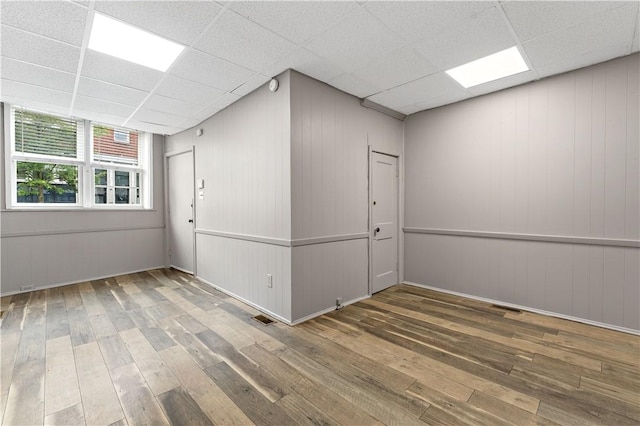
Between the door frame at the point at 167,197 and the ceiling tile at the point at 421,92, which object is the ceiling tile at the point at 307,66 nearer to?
the ceiling tile at the point at 421,92

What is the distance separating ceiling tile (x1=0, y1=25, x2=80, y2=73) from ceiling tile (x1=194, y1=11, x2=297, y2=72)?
1203 mm

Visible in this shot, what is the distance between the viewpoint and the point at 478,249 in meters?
3.71

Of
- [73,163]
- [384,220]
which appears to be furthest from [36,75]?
[384,220]

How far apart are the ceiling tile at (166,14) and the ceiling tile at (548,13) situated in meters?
2.18

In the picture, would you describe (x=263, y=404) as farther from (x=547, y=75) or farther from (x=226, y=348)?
(x=547, y=75)

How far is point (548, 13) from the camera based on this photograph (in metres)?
2.09

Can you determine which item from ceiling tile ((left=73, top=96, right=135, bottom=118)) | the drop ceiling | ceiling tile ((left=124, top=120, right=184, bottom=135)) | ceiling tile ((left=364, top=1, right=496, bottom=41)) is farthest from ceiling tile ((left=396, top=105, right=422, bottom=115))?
ceiling tile ((left=73, top=96, right=135, bottom=118))

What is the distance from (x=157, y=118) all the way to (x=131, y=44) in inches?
83.3

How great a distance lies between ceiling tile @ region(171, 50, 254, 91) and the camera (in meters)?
2.66

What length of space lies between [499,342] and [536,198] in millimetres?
1753

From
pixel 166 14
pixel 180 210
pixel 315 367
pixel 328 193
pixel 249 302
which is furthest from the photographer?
pixel 180 210

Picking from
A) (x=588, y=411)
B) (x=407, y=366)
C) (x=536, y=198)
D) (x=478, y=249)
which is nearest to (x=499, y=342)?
(x=588, y=411)

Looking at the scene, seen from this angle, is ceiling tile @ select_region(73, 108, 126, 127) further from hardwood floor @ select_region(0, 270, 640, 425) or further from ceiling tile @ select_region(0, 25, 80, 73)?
hardwood floor @ select_region(0, 270, 640, 425)

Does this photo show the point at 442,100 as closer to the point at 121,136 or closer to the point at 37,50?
the point at 37,50
